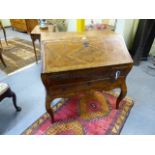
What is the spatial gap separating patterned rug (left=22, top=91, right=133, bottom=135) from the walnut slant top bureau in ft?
1.29

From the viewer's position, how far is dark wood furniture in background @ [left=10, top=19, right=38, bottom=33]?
3.89 m

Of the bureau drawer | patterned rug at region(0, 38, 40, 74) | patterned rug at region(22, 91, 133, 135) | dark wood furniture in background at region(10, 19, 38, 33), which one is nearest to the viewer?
Result: the bureau drawer

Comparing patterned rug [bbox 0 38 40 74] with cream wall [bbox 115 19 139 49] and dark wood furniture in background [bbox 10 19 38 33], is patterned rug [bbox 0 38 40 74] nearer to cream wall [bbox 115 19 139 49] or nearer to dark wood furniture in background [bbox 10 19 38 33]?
dark wood furniture in background [bbox 10 19 38 33]

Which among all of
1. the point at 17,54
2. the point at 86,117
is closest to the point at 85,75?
the point at 86,117

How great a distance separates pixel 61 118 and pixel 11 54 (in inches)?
86.1

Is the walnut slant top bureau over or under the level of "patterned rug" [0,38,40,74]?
over

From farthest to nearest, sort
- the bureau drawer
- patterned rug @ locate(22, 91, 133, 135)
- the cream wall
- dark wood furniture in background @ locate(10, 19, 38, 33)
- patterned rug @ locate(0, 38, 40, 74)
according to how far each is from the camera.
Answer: dark wood furniture in background @ locate(10, 19, 38, 33), patterned rug @ locate(0, 38, 40, 74), the cream wall, patterned rug @ locate(22, 91, 133, 135), the bureau drawer

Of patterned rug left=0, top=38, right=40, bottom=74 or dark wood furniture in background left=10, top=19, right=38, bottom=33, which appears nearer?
patterned rug left=0, top=38, right=40, bottom=74

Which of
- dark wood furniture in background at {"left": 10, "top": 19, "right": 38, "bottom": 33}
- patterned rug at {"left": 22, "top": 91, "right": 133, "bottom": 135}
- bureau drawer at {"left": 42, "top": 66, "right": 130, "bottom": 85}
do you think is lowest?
patterned rug at {"left": 22, "top": 91, "right": 133, "bottom": 135}

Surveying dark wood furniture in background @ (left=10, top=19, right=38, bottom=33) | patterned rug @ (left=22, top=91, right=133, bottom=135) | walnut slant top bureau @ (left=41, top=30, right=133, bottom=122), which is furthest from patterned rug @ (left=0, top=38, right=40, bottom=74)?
walnut slant top bureau @ (left=41, top=30, right=133, bottom=122)

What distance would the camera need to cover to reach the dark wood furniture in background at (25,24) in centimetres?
389

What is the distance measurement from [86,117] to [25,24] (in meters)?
3.39
